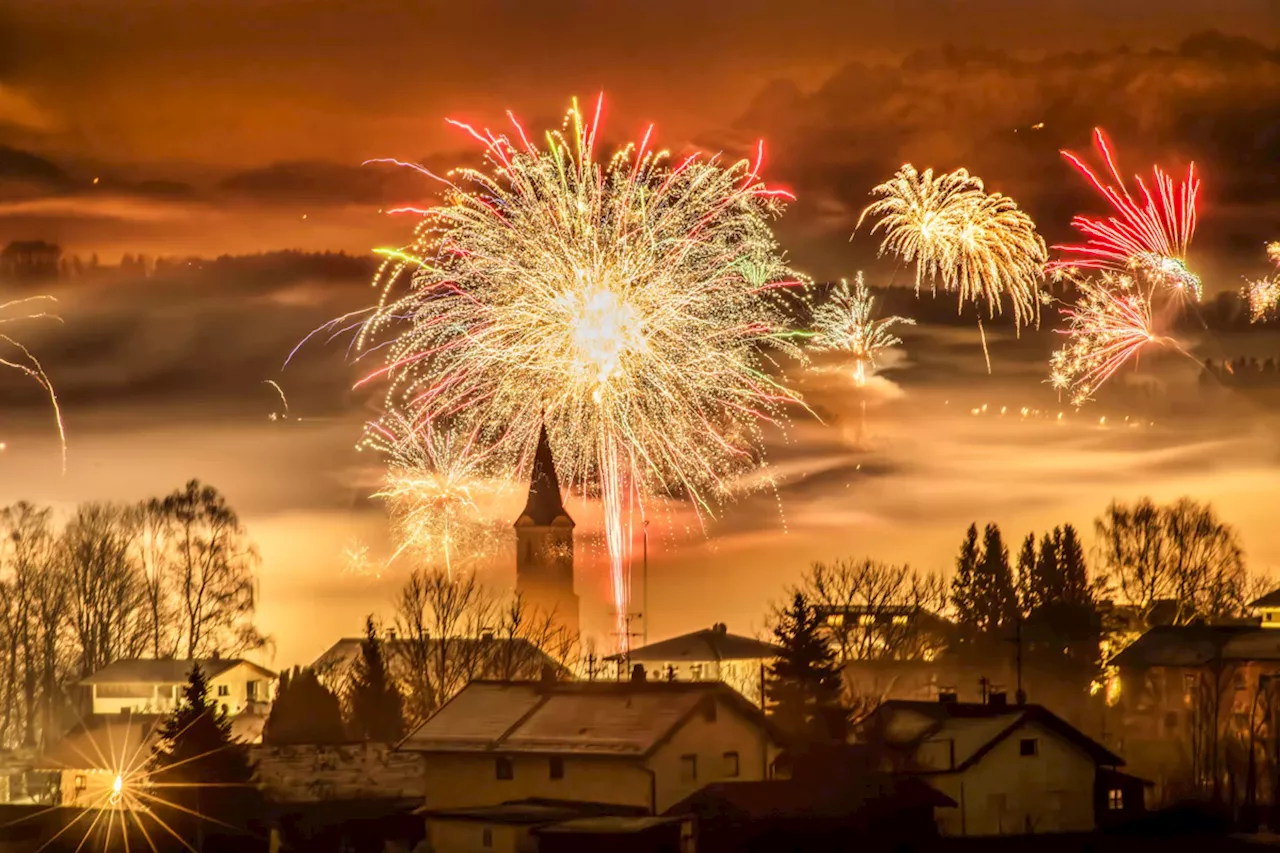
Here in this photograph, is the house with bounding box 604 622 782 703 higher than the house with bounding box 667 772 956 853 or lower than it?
higher

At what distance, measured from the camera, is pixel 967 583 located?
5404 inches

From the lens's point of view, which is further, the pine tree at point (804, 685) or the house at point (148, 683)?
the house at point (148, 683)

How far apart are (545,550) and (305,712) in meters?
65.5

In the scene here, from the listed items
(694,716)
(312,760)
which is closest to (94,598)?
(312,760)

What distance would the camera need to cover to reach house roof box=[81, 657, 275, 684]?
405 feet

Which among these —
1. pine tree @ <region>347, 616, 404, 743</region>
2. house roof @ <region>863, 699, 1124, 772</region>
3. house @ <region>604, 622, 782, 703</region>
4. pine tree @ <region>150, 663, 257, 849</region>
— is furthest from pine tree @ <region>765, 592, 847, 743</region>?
house @ <region>604, 622, 782, 703</region>

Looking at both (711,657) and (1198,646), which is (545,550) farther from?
(1198,646)

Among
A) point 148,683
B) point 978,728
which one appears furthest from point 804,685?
point 148,683

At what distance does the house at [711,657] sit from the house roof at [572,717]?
6517 centimetres

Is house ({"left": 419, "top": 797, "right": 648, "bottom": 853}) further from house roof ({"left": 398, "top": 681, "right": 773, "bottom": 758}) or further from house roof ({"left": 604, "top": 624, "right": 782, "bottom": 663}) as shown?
house roof ({"left": 604, "top": 624, "right": 782, "bottom": 663})

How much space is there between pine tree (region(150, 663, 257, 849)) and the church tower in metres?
85.3

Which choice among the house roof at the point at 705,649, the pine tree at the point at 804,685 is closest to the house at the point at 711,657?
the house roof at the point at 705,649

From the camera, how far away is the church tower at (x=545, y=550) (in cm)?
16588

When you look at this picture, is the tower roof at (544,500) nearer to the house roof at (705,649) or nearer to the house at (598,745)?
the house roof at (705,649)
